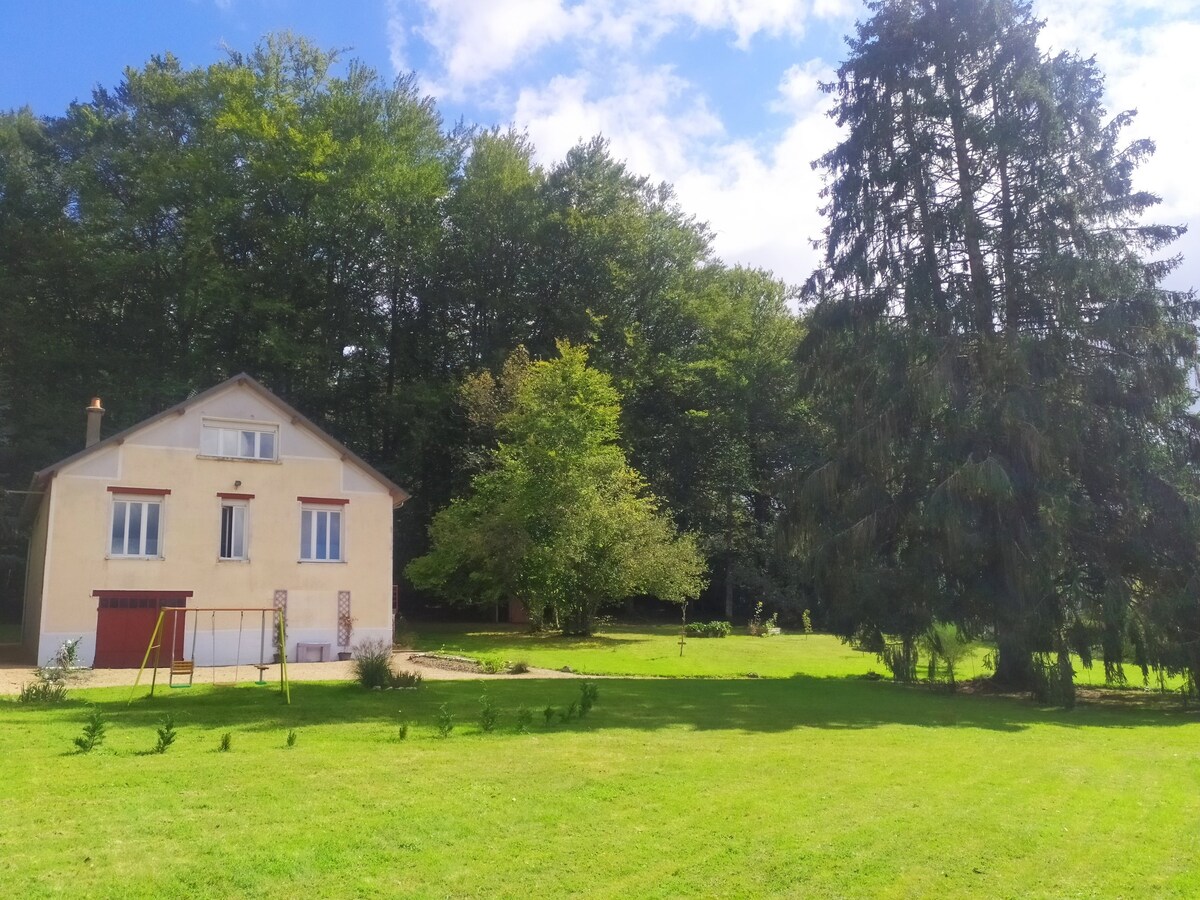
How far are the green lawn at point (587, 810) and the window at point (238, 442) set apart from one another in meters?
13.8

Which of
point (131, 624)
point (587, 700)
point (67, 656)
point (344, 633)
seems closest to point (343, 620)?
point (344, 633)

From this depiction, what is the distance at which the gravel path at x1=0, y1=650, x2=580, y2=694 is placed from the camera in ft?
69.3

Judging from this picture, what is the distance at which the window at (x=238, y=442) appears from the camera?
27656 mm

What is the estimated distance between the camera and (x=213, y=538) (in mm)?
27141

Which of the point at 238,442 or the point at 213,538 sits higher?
the point at 238,442

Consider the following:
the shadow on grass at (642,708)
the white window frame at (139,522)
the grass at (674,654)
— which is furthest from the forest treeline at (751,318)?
the white window frame at (139,522)

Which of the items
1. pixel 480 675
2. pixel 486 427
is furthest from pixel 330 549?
pixel 486 427

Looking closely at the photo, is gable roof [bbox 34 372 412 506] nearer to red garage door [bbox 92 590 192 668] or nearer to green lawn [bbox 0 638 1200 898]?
red garage door [bbox 92 590 192 668]

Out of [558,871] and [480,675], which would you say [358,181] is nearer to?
[480,675]

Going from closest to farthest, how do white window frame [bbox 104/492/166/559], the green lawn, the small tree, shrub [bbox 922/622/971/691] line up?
1. the green lawn
2. shrub [bbox 922/622/971/691]
3. white window frame [bbox 104/492/166/559]
4. the small tree

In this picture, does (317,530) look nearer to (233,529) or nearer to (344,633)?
(233,529)

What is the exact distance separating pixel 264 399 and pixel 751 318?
31064 millimetres

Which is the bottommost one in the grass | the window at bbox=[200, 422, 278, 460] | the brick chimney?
the grass

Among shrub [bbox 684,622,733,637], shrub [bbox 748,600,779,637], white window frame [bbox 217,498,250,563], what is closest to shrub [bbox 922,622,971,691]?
shrub [bbox 684,622,733,637]
